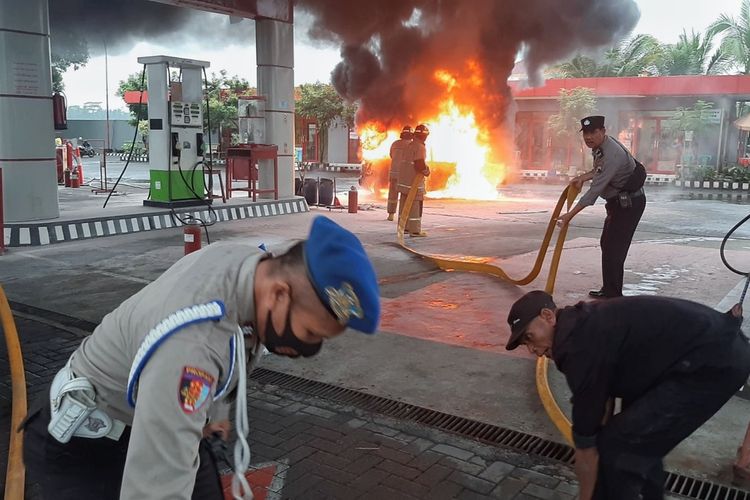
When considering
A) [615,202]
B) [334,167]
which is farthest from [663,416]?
[334,167]

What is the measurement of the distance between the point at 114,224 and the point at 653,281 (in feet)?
26.5

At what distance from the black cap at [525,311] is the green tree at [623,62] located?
30609 millimetres

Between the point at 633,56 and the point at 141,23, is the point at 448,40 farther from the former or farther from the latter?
the point at 633,56

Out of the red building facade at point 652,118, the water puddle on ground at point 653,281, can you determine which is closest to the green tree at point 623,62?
the red building facade at point 652,118

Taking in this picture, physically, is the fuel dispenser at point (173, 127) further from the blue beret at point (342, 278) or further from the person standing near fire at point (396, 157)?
the blue beret at point (342, 278)

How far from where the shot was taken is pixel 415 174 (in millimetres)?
11023

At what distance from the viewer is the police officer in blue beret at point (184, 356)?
4.42 ft

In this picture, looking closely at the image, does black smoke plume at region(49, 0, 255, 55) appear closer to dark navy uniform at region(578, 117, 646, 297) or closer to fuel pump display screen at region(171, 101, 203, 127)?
fuel pump display screen at region(171, 101, 203, 127)

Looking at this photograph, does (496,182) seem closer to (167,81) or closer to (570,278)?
(167,81)

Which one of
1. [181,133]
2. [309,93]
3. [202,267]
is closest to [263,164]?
[181,133]

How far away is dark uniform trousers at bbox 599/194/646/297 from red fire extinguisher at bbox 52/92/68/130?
7968mm

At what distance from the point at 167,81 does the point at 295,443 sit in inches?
366

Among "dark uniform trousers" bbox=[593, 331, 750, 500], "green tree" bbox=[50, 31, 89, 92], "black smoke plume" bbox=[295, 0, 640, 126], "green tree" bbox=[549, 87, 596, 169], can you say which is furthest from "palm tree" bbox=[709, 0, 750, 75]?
"dark uniform trousers" bbox=[593, 331, 750, 500]

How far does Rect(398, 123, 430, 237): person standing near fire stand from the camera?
35.4 ft
